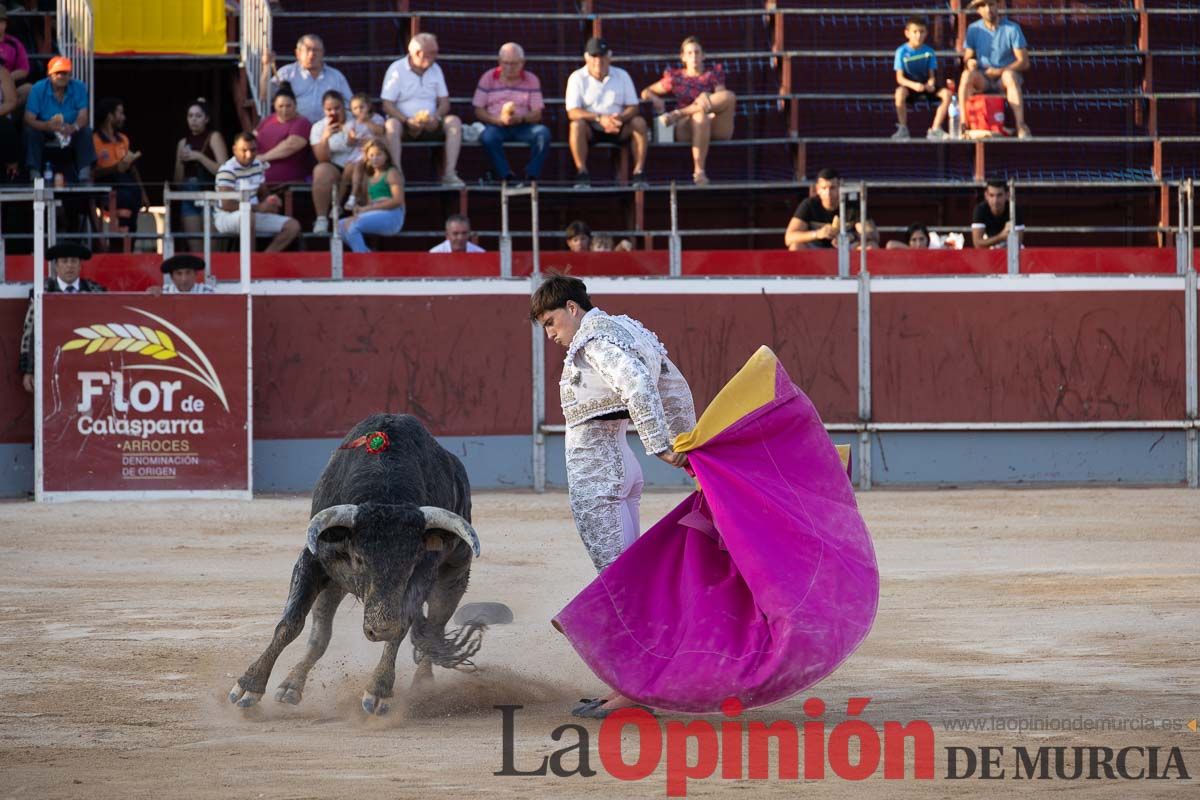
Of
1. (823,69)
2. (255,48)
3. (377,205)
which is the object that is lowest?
(377,205)

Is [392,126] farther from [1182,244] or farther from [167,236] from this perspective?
[1182,244]

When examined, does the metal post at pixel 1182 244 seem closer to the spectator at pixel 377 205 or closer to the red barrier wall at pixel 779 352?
the red barrier wall at pixel 779 352

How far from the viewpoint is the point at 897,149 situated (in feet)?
52.7

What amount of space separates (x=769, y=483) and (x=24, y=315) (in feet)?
27.5

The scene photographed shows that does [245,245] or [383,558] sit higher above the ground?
[245,245]

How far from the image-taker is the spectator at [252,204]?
12938 millimetres

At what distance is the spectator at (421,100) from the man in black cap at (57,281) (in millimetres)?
3231

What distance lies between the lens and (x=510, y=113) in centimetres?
1430

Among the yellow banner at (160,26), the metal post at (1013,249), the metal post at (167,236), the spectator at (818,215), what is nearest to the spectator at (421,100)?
the yellow banner at (160,26)

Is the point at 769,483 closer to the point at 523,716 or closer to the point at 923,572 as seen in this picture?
the point at 523,716

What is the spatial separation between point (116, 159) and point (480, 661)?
8.54 metres

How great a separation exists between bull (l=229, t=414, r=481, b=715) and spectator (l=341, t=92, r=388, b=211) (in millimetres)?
7810

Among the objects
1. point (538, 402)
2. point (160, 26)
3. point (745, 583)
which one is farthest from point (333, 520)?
point (160, 26)

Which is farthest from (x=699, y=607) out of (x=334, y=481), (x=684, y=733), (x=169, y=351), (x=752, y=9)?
(x=752, y=9)
